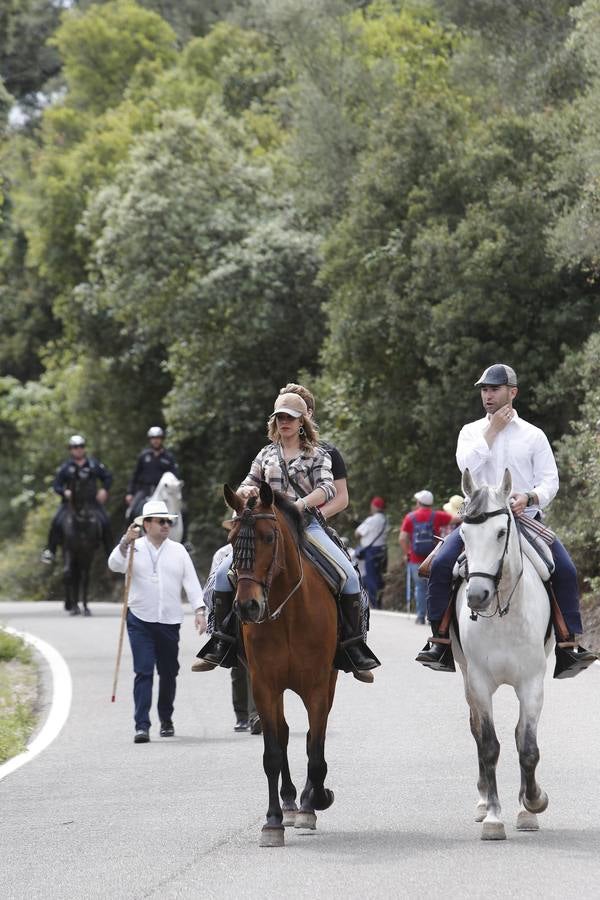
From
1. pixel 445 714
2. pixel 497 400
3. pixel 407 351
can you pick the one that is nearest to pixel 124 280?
pixel 407 351

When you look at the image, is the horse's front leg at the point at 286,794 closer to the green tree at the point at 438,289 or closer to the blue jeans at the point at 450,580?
the blue jeans at the point at 450,580

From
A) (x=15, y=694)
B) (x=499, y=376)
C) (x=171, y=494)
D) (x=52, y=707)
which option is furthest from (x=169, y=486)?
(x=499, y=376)

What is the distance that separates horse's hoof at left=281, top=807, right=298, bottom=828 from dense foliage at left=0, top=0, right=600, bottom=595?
13.8 metres

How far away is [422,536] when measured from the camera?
91.8 ft

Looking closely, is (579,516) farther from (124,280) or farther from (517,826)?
(124,280)

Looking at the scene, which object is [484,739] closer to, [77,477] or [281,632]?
[281,632]

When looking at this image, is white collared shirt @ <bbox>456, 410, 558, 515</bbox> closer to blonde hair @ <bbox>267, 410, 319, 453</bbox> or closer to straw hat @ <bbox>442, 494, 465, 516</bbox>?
straw hat @ <bbox>442, 494, 465, 516</bbox>

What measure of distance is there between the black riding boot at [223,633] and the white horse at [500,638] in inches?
53.9

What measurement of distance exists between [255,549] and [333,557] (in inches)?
42.9

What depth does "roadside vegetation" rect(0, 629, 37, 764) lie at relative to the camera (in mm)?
14281

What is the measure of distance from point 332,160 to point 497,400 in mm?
36233

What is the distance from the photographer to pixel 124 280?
4428cm

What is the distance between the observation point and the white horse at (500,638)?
9570mm

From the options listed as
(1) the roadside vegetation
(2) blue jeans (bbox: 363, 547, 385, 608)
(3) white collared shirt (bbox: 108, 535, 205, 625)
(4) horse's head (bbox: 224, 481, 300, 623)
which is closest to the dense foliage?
(2) blue jeans (bbox: 363, 547, 385, 608)
